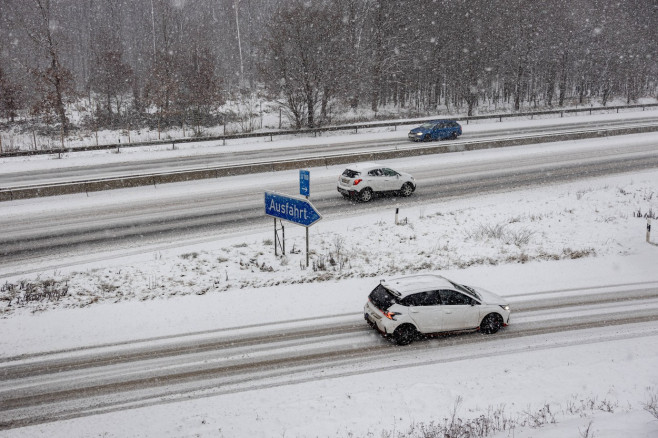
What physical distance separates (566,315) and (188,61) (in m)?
47.2

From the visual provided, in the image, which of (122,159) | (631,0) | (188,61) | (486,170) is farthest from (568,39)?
(122,159)

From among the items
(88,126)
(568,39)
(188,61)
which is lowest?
(88,126)

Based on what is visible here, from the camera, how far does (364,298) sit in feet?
42.7

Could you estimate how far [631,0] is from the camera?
8481 centimetres

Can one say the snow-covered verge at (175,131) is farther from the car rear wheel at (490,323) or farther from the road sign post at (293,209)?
the car rear wheel at (490,323)

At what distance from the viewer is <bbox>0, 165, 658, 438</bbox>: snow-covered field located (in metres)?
8.05

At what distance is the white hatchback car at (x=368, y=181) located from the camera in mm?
20859

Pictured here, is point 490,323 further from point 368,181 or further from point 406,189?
point 406,189

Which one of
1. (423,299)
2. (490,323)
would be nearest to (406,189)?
(490,323)

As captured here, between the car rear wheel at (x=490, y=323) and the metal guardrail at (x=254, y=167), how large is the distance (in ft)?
59.9

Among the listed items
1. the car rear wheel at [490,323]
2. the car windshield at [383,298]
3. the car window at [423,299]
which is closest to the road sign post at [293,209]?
the car windshield at [383,298]

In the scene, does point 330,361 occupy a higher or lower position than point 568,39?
lower

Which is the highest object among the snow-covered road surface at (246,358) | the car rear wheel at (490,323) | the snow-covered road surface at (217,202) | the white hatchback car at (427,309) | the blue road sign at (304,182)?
the blue road sign at (304,182)

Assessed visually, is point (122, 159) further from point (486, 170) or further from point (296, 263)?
point (486, 170)
